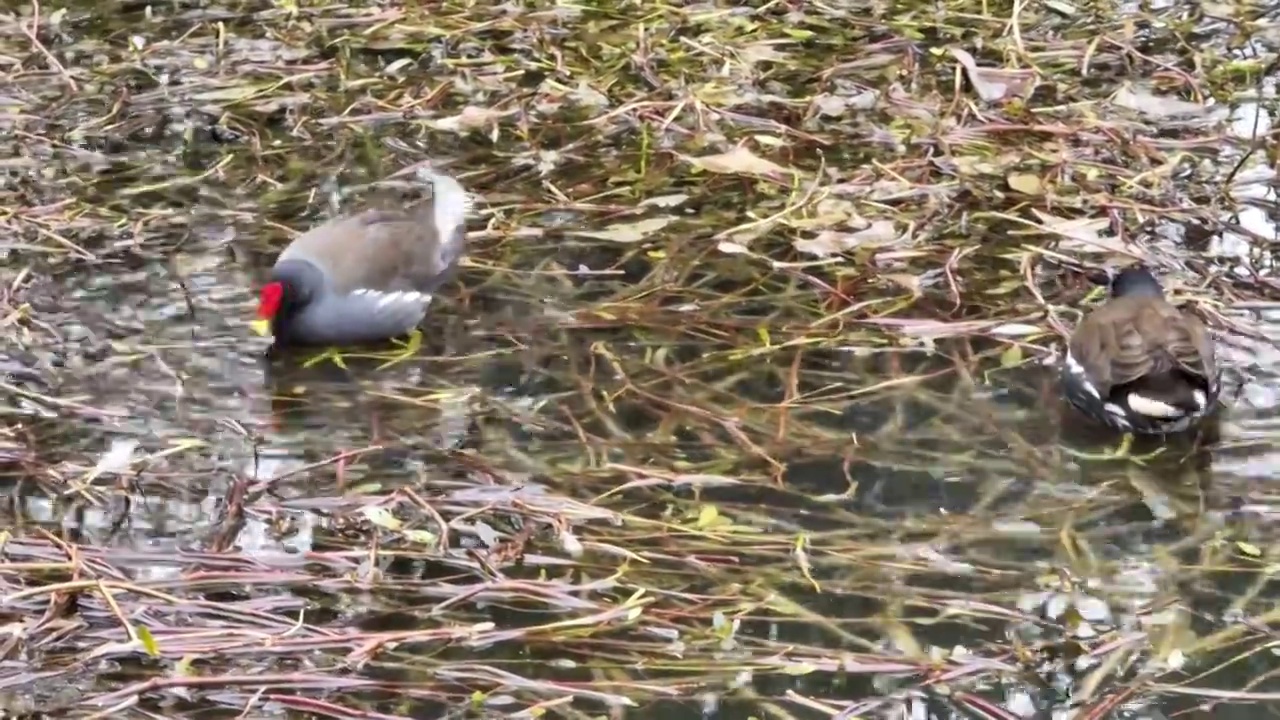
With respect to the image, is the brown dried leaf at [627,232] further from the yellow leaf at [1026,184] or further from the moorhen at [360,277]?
the yellow leaf at [1026,184]

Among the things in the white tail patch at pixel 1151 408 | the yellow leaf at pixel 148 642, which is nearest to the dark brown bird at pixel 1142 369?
the white tail patch at pixel 1151 408

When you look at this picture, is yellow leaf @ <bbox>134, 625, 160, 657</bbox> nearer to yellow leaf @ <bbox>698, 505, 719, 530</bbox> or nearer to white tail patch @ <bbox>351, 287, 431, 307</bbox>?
yellow leaf @ <bbox>698, 505, 719, 530</bbox>

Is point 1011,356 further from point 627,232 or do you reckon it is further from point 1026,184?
point 627,232

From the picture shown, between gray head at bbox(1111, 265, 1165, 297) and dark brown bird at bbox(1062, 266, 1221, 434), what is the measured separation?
86 mm

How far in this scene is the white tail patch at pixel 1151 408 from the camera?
5.30 metres

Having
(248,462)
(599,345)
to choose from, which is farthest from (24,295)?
(599,345)

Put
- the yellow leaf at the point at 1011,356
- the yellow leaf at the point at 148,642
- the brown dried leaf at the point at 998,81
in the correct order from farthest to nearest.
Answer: the brown dried leaf at the point at 998,81
the yellow leaf at the point at 1011,356
the yellow leaf at the point at 148,642

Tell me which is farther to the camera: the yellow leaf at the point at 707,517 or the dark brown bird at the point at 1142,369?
the dark brown bird at the point at 1142,369

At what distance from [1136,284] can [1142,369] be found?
20.4 inches

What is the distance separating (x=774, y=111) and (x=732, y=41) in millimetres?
799

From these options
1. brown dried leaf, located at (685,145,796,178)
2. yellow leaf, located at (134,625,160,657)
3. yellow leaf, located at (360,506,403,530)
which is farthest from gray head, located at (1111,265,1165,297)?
yellow leaf, located at (134,625,160,657)

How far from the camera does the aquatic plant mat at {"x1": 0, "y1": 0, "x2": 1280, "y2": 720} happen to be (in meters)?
4.39

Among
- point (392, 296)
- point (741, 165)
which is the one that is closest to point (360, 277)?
point (392, 296)

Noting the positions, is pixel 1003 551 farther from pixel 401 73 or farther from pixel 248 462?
pixel 401 73
